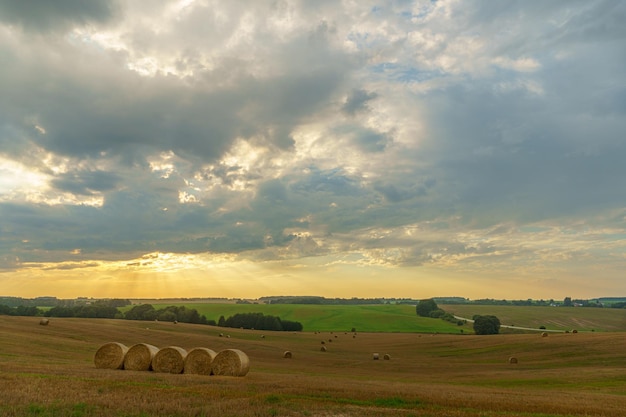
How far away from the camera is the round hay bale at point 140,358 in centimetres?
2795

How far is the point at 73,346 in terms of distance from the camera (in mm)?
41188

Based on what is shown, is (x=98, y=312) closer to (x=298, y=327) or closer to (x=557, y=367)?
(x=298, y=327)

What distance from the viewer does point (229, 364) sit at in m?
27.0

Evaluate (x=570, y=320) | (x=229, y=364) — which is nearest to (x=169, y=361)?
(x=229, y=364)

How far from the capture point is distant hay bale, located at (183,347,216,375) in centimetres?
2744

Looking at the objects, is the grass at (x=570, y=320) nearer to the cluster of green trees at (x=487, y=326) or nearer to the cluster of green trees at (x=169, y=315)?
→ the cluster of green trees at (x=487, y=326)

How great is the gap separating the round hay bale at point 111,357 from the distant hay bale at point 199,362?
14.7 ft

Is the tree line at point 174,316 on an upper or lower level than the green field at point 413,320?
upper

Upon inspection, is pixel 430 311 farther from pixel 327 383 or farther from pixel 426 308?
pixel 327 383

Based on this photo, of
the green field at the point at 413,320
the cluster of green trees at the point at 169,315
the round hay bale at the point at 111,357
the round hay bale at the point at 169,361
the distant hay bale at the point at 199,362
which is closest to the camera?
the distant hay bale at the point at 199,362

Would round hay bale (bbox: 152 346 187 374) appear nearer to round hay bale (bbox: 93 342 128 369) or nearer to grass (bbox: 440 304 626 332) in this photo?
round hay bale (bbox: 93 342 128 369)

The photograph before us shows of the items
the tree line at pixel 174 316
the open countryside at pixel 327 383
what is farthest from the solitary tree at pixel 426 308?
the open countryside at pixel 327 383

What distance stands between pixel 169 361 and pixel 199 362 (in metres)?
1.96

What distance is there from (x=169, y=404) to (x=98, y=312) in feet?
393
